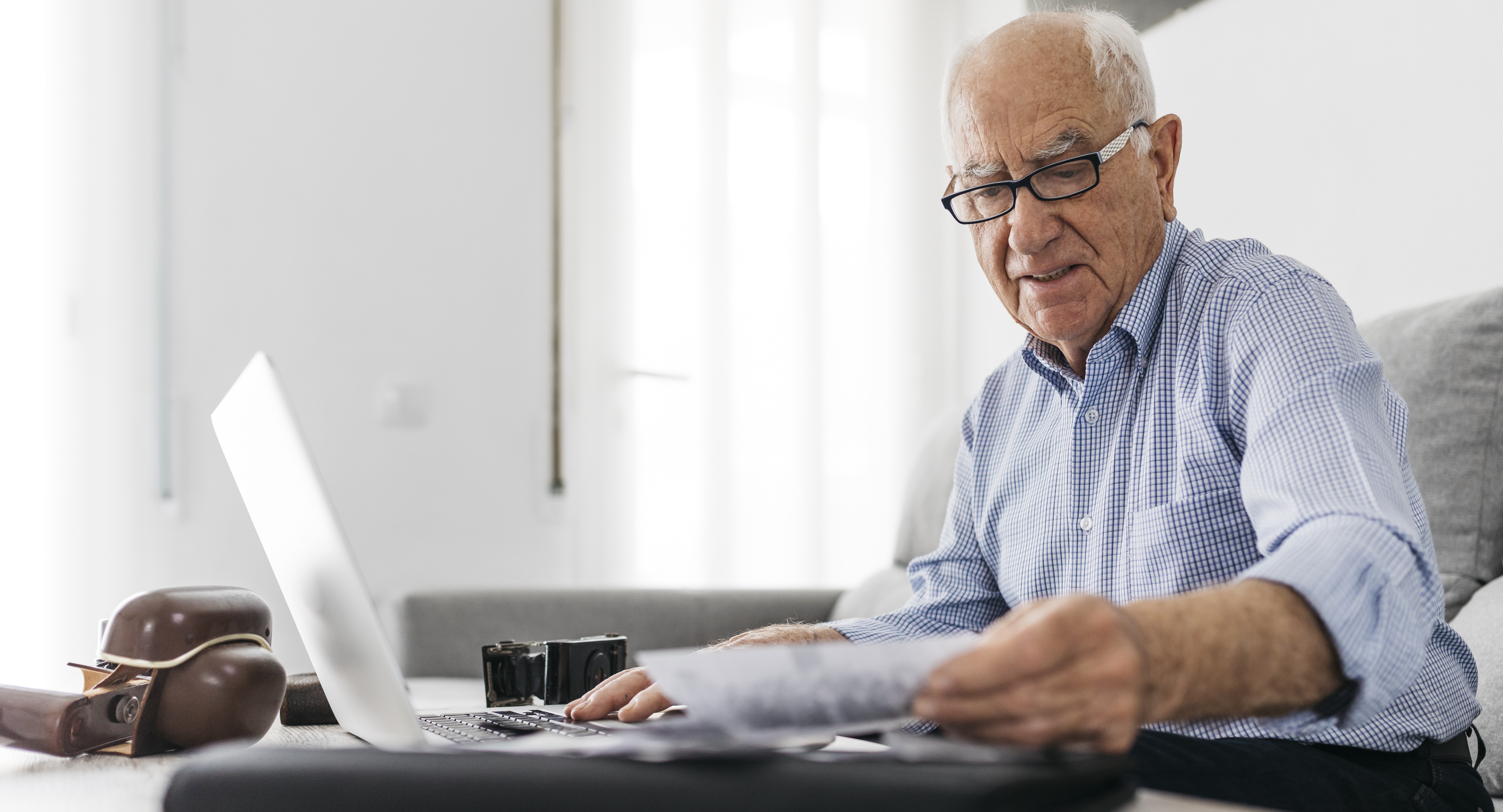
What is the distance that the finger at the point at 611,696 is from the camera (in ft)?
2.77

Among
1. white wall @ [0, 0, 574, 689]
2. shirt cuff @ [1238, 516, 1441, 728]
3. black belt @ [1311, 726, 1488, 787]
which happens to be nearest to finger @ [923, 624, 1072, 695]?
shirt cuff @ [1238, 516, 1441, 728]

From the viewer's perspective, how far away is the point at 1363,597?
60 centimetres

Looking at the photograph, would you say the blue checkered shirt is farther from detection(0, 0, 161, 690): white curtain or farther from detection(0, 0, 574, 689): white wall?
detection(0, 0, 161, 690): white curtain

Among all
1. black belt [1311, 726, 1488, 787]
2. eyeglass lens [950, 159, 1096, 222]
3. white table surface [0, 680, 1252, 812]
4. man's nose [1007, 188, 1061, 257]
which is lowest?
black belt [1311, 726, 1488, 787]

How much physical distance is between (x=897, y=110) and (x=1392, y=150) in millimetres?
1648

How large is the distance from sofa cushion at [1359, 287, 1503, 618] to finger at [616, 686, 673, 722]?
81 cm

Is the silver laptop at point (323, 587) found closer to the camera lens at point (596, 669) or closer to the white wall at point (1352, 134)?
the camera lens at point (596, 669)

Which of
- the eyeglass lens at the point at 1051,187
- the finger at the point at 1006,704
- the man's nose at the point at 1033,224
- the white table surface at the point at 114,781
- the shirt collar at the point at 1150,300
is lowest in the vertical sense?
the white table surface at the point at 114,781

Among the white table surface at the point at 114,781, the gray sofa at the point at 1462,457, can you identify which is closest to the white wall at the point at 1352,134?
the gray sofa at the point at 1462,457

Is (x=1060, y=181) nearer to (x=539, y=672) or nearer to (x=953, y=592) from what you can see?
(x=953, y=592)

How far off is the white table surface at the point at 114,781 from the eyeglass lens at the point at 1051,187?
0.60 meters

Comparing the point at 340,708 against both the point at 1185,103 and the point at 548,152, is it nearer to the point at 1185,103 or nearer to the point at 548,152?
the point at 1185,103

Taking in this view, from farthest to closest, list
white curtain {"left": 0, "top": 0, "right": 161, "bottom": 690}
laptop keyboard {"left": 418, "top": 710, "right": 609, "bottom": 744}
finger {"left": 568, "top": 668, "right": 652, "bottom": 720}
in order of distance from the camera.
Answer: white curtain {"left": 0, "top": 0, "right": 161, "bottom": 690} → finger {"left": 568, "top": 668, "right": 652, "bottom": 720} → laptop keyboard {"left": 418, "top": 710, "right": 609, "bottom": 744}

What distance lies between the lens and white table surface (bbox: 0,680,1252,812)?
482 millimetres
